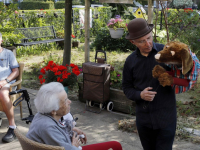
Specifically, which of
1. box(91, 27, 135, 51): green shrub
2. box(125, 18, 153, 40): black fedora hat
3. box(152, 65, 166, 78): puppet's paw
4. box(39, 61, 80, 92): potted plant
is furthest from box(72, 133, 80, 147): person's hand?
box(91, 27, 135, 51): green shrub

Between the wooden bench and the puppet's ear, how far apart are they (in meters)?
8.49

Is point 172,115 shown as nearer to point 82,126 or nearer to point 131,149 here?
point 131,149

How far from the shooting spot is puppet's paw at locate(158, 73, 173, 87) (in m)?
2.25

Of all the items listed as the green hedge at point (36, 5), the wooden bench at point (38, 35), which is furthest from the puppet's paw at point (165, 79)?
the green hedge at point (36, 5)

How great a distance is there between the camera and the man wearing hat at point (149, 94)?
2.38 meters

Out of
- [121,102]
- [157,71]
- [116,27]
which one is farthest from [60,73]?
[116,27]

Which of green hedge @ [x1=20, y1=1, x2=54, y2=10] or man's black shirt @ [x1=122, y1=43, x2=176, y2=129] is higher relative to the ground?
green hedge @ [x1=20, y1=1, x2=54, y2=10]

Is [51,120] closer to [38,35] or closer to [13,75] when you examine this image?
[13,75]

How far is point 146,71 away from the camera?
8.02ft

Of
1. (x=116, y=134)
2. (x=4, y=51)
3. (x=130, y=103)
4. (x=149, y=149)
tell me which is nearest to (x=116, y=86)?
(x=130, y=103)

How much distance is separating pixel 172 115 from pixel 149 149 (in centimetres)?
42

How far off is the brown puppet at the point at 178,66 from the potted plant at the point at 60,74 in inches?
136

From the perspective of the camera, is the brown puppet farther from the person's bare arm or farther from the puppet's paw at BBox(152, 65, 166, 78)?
the person's bare arm

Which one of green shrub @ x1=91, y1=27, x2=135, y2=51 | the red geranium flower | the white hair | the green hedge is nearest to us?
the white hair
